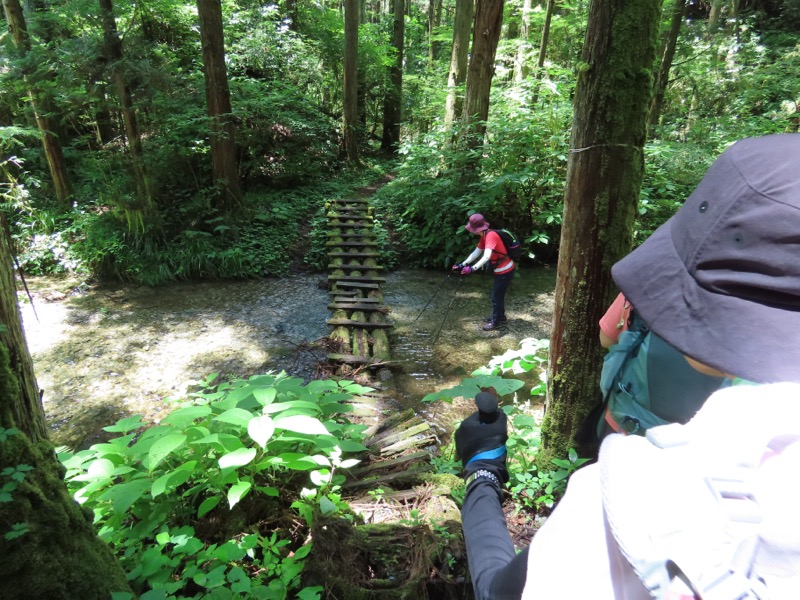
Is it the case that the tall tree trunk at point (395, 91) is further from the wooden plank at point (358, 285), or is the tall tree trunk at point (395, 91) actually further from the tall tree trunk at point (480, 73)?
the wooden plank at point (358, 285)

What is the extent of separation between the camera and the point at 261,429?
6.26ft

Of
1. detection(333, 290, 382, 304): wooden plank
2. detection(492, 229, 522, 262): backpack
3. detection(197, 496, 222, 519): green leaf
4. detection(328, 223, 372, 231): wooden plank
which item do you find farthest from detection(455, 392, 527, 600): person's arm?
detection(328, 223, 372, 231): wooden plank

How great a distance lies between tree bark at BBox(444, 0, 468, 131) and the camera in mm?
11023

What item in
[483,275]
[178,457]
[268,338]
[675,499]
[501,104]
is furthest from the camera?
[501,104]

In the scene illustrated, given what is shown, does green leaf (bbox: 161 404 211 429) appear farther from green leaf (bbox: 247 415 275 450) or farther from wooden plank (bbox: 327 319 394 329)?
wooden plank (bbox: 327 319 394 329)

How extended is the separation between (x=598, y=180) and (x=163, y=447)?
7.97 ft

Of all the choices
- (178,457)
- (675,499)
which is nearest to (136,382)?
(178,457)

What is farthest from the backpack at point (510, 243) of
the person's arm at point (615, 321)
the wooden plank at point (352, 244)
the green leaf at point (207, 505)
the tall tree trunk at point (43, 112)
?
the tall tree trunk at point (43, 112)

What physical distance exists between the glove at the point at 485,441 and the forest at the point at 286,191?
77cm

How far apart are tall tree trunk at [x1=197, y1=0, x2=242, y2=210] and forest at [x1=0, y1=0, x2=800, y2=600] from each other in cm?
5

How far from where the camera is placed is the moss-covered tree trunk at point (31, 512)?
4.14ft

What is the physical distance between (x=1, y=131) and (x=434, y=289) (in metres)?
7.67

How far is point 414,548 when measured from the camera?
2018 millimetres

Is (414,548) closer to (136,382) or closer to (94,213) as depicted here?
(136,382)
